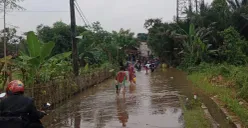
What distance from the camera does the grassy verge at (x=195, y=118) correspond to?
7920 mm

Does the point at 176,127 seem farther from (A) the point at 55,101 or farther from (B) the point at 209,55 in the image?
(B) the point at 209,55

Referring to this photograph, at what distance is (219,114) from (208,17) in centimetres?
2443

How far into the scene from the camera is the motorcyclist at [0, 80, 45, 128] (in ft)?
14.7

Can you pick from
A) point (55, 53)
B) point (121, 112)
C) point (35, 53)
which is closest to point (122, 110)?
point (121, 112)

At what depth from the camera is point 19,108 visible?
4.50 m

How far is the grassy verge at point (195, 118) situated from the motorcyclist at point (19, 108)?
4388mm

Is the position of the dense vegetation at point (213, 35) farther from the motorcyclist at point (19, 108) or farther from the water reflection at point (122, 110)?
the motorcyclist at point (19, 108)

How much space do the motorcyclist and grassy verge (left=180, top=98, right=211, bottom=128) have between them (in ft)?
14.4

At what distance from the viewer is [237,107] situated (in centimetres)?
870

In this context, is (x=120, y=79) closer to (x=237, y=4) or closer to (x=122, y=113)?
(x=122, y=113)

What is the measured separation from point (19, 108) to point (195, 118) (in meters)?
5.38

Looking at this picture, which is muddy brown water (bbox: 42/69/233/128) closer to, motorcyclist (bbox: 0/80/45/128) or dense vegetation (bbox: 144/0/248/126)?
motorcyclist (bbox: 0/80/45/128)

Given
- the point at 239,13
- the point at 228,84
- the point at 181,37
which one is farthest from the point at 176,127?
the point at 239,13

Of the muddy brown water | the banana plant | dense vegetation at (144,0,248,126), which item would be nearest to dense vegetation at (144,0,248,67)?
dense vegetation at (144,0,248,126)
